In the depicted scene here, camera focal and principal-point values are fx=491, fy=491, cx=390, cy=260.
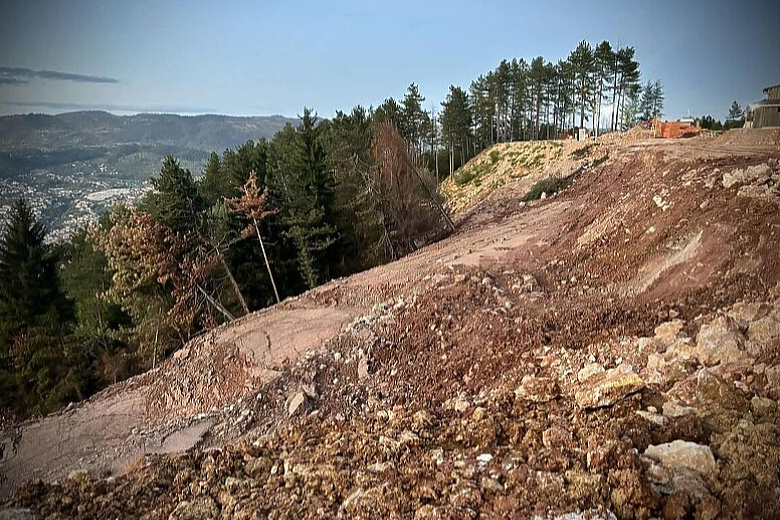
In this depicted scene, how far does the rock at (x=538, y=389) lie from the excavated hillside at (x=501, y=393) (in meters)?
0.04

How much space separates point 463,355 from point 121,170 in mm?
8260

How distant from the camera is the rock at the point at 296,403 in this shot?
9.52 metres

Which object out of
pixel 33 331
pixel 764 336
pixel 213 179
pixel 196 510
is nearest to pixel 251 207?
pixel 33 331

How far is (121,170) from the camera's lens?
10656mm

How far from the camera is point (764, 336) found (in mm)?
6391

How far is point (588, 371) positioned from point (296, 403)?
17.9ft

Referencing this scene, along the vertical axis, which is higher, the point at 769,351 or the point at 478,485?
the point at 769,351

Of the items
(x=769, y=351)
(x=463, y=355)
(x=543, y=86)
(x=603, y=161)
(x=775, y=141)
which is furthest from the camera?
(x=543, y=86)

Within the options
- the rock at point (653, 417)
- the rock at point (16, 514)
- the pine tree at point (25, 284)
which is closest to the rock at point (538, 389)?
the rock at point (653, 417)

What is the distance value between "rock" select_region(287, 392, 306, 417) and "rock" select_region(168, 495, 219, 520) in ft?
11.6

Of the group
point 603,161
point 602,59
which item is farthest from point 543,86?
point 603,161

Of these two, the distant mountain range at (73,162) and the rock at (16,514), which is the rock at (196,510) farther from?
the distant mountain range at (73,162)

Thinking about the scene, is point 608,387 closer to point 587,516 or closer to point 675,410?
point 675,410

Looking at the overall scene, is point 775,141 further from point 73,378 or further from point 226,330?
point 73,378
